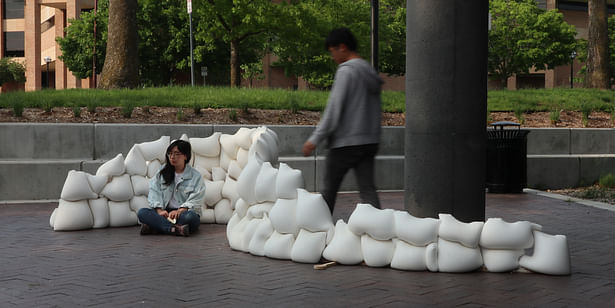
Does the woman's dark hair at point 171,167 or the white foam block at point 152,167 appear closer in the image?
the woman's dark hair at point 171,167

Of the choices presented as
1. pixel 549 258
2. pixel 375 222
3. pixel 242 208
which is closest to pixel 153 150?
pixel 242 208

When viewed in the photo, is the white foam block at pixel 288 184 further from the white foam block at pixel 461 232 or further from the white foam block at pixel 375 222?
the white foam block at pixel 461 232

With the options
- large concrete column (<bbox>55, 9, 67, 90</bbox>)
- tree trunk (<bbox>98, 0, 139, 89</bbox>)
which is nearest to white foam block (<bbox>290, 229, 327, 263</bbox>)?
tree trunk (<bbox>98, 0, 139, 89</bbox>)

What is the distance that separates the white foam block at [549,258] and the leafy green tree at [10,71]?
73.7 metres

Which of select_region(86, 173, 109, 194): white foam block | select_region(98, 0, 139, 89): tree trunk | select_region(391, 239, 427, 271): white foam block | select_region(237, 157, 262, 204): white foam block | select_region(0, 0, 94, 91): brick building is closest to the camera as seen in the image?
select_region(391, 239, 427, 271): white foam block

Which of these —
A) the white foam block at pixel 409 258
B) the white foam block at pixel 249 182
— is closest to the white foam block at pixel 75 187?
the white foam block at pixel 249 182

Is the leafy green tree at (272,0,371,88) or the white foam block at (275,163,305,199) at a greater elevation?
the leafy green tree at (272,0,371,88)

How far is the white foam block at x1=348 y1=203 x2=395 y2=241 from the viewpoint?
6383mm

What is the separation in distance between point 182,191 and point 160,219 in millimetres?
418

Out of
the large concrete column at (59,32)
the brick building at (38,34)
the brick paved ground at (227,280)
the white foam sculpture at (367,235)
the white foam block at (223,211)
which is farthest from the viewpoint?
the large concrete column at (59,32)

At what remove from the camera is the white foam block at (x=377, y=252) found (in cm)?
644

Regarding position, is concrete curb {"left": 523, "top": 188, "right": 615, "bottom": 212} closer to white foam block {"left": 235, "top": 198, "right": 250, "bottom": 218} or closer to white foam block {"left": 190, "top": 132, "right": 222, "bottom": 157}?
white foam block {"left": 190, "top": 132, "right": 222, "bottom": 157}

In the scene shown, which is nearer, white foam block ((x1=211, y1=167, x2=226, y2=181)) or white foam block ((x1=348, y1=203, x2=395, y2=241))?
white foam block ((x1=348, y1=203, x2=395, y2=241))

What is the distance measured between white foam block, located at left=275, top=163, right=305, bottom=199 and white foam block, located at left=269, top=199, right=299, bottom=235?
0.19 ft
